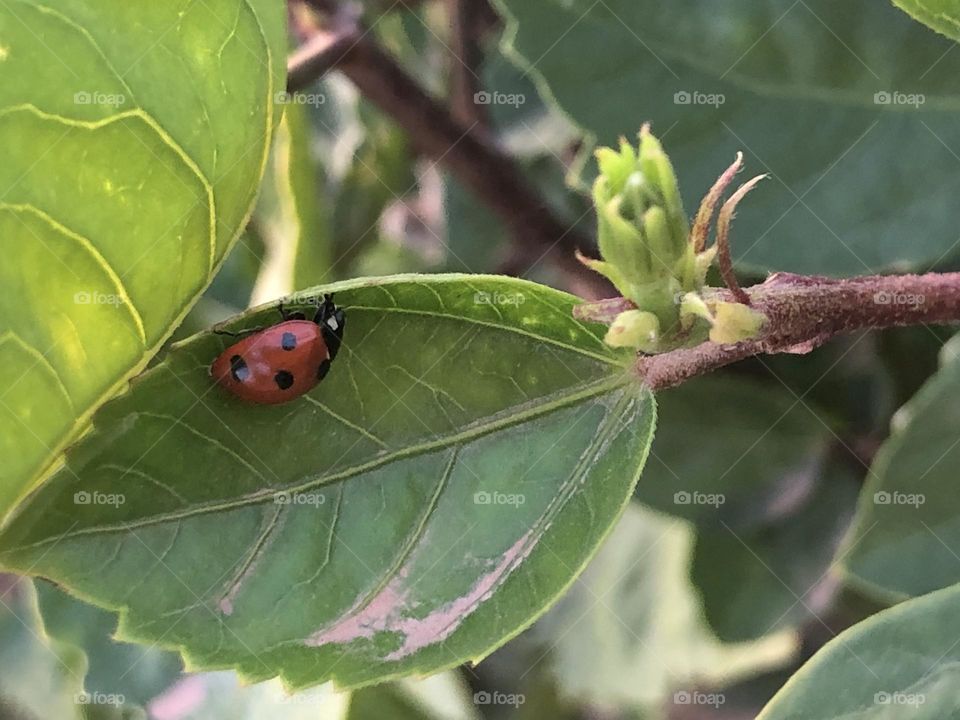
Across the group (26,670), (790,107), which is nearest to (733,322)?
(790,107)

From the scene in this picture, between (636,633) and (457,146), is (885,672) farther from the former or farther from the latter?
(636,633)

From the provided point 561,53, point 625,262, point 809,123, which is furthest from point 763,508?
point 625,262

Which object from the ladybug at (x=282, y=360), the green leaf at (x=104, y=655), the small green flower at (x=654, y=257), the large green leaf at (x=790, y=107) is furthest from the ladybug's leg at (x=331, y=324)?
the green leaf at (x=104, y=655)

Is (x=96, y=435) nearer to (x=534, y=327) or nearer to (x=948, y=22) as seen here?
(x=534, y=327)

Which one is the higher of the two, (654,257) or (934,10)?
(934,10)

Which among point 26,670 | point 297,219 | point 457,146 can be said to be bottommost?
point 26,670

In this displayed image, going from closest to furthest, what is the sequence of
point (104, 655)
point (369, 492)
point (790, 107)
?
point (369, 492), point (790, 107), point (104, 655)
